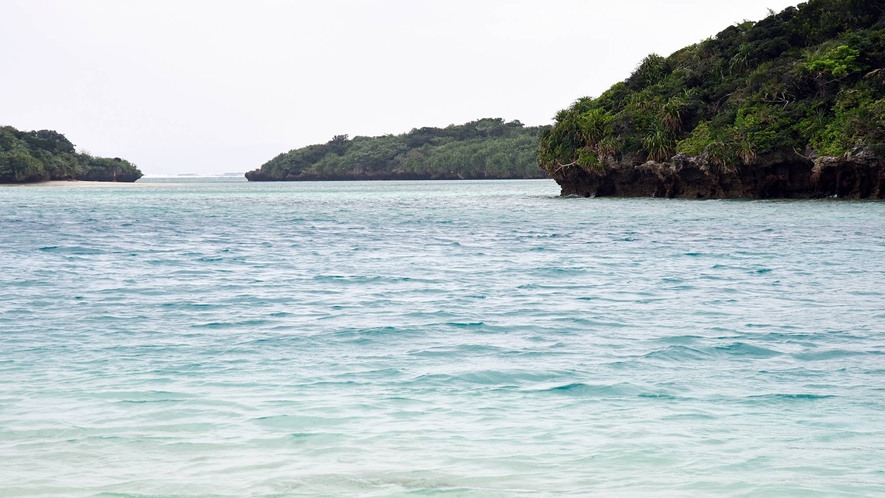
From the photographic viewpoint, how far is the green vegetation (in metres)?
48.5

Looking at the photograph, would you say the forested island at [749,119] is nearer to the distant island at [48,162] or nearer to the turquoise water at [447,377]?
the turquoise water at [447,377]

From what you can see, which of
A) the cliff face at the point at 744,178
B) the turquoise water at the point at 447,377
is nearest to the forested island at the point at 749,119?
the cliff face at the point at 744,178

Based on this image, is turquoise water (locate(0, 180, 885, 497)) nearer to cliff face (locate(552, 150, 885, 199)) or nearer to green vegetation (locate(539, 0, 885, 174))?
cliff face (locate(552, 150, 885, 199))

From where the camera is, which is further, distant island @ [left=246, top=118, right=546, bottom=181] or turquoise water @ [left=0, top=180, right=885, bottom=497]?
distant island @ [left=246, top=118, right=546, bottom=181]

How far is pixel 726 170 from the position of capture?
165ft

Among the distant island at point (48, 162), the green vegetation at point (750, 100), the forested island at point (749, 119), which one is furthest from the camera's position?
the distant island at point (48, 162)

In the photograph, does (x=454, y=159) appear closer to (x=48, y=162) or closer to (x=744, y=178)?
(x=48, y=162)

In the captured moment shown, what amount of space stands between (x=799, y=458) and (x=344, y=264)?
15.2 meters

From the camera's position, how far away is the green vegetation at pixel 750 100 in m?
48.5

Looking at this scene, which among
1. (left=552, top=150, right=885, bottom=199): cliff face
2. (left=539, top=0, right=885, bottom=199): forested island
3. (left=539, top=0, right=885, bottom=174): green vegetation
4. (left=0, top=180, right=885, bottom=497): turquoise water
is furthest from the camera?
(left=539, top=0, right=885, bottom=174): green vegetation

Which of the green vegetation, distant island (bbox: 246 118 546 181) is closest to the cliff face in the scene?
the green vegetation

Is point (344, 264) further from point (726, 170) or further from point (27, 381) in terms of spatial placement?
point (726, 170)

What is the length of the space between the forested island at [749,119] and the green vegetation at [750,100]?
7 cm

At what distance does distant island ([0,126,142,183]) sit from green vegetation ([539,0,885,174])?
84.4m
